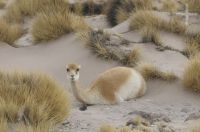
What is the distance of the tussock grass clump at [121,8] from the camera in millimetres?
12477

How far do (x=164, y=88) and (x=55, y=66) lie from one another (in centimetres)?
232

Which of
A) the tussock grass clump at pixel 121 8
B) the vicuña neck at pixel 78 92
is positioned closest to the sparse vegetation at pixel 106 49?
the tussock grass clump at pixel 121 8

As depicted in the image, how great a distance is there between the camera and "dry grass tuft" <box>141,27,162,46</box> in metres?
11.0

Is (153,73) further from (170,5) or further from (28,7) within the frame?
(28,7)

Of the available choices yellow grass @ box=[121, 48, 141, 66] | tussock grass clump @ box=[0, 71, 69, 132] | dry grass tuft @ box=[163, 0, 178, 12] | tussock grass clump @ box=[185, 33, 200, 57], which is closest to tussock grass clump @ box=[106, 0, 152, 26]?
dry grass tuft @ box=[163, 0, 178, 12]

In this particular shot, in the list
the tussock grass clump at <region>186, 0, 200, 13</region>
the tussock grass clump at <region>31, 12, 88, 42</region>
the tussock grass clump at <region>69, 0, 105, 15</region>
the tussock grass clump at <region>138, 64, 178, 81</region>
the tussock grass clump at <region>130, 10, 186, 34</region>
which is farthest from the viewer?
the tussock grass clump at <region>69, 0, 105, 15</region>

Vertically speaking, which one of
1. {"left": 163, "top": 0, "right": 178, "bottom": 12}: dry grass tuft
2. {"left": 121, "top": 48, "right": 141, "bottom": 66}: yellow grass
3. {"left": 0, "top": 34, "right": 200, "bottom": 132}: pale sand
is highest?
{"left": 163, "top": 0, "right": 178, "bottom": 12}: dry grass tuft

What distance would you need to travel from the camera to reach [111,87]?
870 cm

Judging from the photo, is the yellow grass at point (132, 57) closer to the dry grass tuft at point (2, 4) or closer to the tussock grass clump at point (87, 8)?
the tussock grass clump at point (87, 8)

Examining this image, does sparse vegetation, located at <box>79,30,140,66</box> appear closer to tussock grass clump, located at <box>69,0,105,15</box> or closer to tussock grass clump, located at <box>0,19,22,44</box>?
tussock grass clump, located at <box>0,19,22,44</box>

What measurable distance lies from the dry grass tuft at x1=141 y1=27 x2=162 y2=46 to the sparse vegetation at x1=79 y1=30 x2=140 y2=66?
0.55 meters

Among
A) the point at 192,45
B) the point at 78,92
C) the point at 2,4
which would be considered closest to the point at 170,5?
the point at 192,45

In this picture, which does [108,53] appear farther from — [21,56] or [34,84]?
[34,84]

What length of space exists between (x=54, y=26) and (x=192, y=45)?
2794 millimetres
